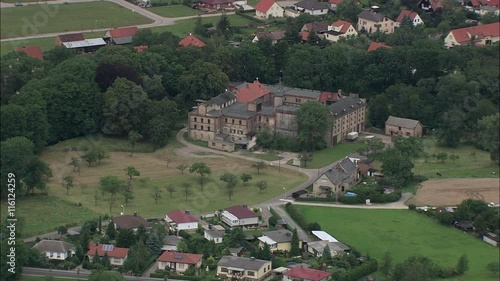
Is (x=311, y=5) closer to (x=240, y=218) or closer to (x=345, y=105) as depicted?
(x=345, y=105)

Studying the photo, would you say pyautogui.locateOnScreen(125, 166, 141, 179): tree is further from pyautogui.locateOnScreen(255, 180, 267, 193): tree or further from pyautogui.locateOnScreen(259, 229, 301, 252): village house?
pyautogui.locateOnScreen(259, 229, 301, 252): village house

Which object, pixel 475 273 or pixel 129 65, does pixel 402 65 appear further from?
pixel 475 273

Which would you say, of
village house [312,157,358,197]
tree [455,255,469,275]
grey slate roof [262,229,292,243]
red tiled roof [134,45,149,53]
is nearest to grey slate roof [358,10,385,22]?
red tiled roof [134,45,149,53]

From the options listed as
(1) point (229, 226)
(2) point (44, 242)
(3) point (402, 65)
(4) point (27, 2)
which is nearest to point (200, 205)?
(1) point (229, 226)

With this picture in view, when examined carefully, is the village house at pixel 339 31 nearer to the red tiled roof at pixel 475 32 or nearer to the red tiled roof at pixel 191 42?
the red tiled roof at pixel 475 32

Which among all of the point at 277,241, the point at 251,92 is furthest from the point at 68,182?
the point at 251,92

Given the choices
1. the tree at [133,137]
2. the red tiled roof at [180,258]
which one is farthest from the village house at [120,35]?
the red tiled roof at [180,258]
